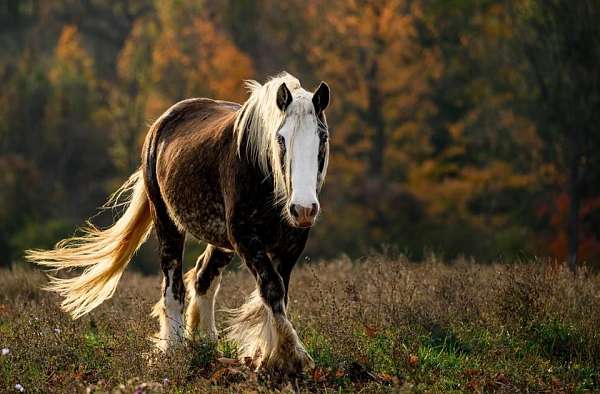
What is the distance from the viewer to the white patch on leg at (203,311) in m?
7.97

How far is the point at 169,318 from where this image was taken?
773 centimetres

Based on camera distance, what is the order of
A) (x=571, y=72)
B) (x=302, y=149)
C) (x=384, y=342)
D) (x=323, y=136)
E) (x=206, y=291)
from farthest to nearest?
(x=571, y=72) → (x=206, y=291) → (x=384, y=342) → (x=323, y=136) → (x=302, y=149)

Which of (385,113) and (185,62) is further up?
(185,62)

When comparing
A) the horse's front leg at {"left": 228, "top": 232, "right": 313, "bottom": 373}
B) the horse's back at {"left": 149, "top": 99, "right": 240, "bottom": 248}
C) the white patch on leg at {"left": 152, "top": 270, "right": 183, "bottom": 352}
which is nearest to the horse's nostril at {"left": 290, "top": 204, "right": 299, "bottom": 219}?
the horse's front leg at {"left": 228, "top": 232, "right": 313, "bottom": 373}

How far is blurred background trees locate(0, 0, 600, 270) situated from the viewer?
70.5ft

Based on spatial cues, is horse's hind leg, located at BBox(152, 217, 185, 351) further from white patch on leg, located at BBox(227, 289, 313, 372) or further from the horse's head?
the horse's head

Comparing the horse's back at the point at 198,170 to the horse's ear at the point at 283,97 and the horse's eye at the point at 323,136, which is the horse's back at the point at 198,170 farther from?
the horse's eye at the point at 323,136

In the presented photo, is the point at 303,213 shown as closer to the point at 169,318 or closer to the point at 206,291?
the point at 169,318

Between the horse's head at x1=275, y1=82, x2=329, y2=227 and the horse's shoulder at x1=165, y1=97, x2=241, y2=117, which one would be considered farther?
the horse's shoulder at x1=165, y1=97, x2=241, y2=117

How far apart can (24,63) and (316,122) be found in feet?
90.9

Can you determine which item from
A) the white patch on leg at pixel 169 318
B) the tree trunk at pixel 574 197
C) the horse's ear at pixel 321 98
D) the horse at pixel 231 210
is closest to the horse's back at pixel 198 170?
the horse at pixel 231 210

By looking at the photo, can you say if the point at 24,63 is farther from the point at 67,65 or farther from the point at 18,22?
the point at 18,22

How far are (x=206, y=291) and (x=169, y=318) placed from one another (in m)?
0.47

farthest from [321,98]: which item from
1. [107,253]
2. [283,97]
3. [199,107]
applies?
[107,253]
